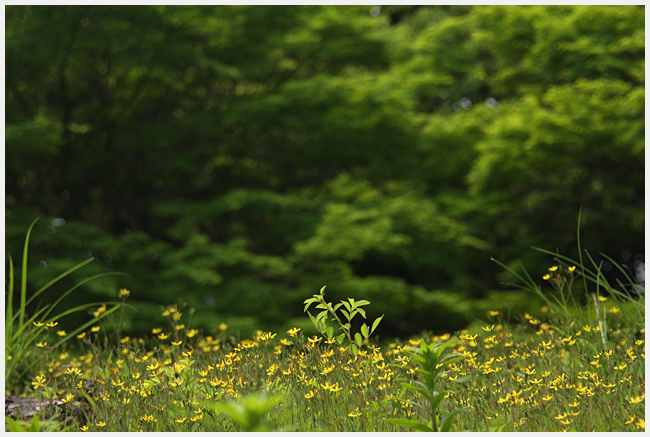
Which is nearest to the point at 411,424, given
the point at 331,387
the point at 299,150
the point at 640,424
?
the point at 331,387

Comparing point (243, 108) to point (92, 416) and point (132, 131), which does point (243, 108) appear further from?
point (92, 416)

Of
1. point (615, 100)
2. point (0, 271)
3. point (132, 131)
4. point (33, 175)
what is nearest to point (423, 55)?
point (615, 100)

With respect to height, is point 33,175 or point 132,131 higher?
point 132,131

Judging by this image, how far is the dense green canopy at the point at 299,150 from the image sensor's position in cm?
882

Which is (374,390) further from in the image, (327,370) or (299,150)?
(299,150)

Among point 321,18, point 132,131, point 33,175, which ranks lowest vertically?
point 33,175

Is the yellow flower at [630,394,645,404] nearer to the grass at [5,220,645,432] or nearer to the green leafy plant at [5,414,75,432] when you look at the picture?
the grass at [5,220,645,432]

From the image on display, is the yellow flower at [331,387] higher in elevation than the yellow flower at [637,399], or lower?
higher

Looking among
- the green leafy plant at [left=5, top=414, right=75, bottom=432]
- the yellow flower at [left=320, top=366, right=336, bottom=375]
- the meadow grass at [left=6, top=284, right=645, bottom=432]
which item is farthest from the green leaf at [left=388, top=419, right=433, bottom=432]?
the green leafy plant at [left=5, top=414, right=75, bottom=432]

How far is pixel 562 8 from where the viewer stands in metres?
9.95

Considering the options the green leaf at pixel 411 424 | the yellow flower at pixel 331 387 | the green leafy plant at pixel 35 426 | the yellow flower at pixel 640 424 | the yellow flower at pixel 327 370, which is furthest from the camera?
the yellow flower at pixel 327 370

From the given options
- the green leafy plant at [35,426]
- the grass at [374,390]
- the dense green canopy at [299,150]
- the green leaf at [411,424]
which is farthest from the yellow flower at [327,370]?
the dense green canopy at [299,150]

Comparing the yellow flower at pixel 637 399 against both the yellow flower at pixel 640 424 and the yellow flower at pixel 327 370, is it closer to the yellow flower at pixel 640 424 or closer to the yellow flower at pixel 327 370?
the yellow flower at pixel 640 424

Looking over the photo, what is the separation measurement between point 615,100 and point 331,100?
435cm
